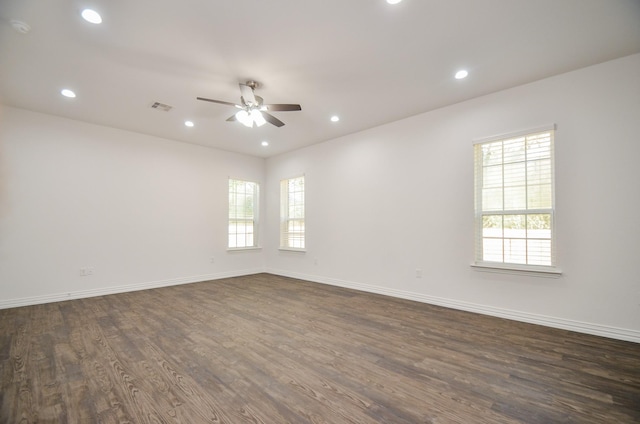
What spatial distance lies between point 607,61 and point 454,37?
6.33ft

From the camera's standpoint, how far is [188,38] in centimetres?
265

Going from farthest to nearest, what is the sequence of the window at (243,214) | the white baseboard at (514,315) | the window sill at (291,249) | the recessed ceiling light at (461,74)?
the window at (243,214), the window sill at (291,249), the recessed ceiling light at (461,74), the white baseboard at (514,315)

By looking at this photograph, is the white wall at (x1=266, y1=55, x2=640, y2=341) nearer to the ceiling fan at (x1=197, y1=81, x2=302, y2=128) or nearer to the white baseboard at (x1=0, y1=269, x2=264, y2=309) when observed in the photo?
the white baseboard at (x1=0, y1=269, x2=264, y2=309)

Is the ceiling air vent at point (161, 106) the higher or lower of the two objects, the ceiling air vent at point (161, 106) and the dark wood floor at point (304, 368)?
the higher

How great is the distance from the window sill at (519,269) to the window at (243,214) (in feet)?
16.5

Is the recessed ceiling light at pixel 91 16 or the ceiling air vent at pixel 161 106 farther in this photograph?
the ceiling air vent at pixel 161 106

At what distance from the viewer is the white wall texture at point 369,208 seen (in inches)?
121

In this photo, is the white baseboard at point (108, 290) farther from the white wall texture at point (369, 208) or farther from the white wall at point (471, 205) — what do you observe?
the white wall at point (471, 205)

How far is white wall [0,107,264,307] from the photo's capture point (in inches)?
166

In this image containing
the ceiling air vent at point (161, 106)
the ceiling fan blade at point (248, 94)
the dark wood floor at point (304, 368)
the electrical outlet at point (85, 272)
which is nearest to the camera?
the dark wood floor at point (304, 368)

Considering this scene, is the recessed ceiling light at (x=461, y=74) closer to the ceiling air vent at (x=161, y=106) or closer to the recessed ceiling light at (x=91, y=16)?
the recessed ceiling light at (x=91, y=16)

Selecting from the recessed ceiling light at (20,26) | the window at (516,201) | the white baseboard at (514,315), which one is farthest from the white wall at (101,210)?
the window at (516,201)

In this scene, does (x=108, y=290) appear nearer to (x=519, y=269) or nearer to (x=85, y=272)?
(x=85, y=272)

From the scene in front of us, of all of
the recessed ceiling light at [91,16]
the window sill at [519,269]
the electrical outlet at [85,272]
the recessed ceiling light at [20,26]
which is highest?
the recessed ceiling light at [91,16]
